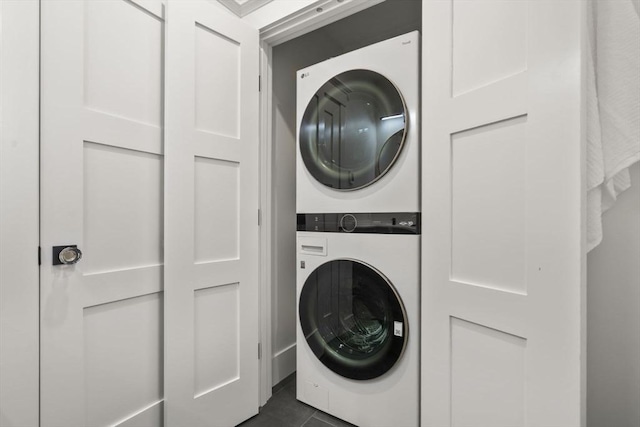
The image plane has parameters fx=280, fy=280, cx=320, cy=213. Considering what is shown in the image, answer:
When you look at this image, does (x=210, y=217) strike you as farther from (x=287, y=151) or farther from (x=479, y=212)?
(x=479, y=212)

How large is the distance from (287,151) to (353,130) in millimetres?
694

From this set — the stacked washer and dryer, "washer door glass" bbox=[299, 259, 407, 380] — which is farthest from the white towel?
"washer door glass" bbox=[299, 259, 407, 380]

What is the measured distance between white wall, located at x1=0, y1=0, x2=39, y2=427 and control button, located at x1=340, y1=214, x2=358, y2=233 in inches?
46.9

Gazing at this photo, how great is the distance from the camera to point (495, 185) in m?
0.93

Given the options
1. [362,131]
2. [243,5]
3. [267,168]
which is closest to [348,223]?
[362,131]

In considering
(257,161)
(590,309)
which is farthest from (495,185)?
(257,161)

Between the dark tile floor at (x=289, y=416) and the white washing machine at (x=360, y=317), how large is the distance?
0.14ft

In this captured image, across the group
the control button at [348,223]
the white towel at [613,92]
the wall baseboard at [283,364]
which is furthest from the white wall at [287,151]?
the white towel at [613,92]

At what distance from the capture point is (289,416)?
5.08 ft

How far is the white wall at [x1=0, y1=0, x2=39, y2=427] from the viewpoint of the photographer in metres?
0.88

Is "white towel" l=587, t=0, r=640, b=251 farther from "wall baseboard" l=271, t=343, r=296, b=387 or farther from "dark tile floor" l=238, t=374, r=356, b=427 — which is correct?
"wall baseboard" l=271, t=343, r=296, b=387

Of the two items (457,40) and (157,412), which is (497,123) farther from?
(157,412)

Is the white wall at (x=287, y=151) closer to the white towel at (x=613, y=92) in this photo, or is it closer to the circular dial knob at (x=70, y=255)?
the circular dial knob at (x=70, y=255)

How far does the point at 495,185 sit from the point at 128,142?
142 cm
